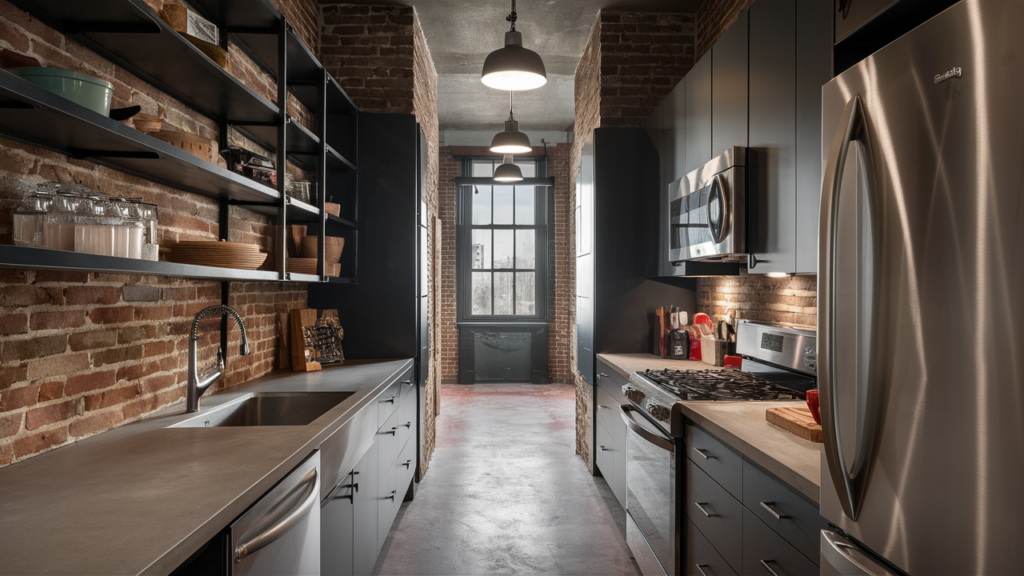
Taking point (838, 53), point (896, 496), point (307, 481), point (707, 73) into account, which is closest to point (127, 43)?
point (307, 481)

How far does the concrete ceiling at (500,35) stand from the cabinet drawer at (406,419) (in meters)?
2.56

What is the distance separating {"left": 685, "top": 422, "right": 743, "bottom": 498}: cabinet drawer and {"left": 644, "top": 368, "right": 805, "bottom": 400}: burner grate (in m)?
0.19

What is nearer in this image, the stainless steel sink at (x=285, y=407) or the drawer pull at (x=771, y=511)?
the drawer pull at (x=771, y=511)

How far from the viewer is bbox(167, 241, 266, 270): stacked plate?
182cm

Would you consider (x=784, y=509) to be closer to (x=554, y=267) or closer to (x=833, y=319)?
(x=833, y=319)

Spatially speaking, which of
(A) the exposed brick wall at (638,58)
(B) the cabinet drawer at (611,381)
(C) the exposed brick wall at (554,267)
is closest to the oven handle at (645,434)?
(B) the cabinet drawer at (611,381)

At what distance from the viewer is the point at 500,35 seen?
14.9ft

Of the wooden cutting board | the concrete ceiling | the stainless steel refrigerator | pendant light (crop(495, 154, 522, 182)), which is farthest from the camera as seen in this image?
pendant light (crop(495, 154, 522, 182))

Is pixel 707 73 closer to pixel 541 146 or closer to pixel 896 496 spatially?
pixel 896 496

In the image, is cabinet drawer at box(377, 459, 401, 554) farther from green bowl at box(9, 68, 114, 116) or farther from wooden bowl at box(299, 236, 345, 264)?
green bowl at box(9, 68, 114, 116)

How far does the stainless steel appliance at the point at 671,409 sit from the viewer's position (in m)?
2.24

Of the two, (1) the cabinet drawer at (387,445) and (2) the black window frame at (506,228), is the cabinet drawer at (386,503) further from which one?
(2) the black window frame at (506,228)

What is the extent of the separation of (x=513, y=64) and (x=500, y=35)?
5.24ft

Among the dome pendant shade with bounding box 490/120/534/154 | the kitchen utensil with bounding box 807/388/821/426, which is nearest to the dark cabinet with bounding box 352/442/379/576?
the kitchen utensil with bounding box 807/388/821/426
